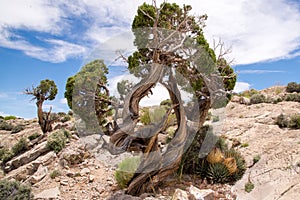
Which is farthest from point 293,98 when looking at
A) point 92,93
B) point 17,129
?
point 17,129

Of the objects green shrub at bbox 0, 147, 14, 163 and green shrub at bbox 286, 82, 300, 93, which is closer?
green shrub at bbox 0, 147, 14, 163

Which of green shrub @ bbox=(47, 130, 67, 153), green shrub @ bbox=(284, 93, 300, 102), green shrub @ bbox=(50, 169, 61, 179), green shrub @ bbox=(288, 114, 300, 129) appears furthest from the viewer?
green shrub @ bbox=(284, 93, 300, 102)

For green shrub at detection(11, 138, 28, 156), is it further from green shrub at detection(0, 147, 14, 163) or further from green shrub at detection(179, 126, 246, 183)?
green shrub at detection(179, 126, 246, 183)

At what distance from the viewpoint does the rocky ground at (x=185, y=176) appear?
287 inches

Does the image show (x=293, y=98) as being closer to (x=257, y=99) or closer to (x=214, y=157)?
(x=257, y=99)

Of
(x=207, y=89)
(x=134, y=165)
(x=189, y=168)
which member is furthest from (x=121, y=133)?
(x=207, y=89)

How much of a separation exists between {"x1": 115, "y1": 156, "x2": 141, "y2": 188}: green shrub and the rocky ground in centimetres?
34

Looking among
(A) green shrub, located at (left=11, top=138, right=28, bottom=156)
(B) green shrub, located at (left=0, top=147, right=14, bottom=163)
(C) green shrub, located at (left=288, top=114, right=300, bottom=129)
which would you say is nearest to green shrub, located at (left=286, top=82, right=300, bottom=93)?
(C) green shrub, located at (left=288, top=114, right=300, bottom=129)

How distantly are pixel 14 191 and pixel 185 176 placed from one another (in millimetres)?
5285

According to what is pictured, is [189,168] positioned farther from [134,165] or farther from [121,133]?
[121,133]

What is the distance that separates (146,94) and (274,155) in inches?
206

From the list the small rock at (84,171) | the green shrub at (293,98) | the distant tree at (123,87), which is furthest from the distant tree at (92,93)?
the green shrub at (293,98)

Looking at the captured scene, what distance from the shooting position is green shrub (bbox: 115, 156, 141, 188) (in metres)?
7.82

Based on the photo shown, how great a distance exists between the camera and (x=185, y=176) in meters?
8.41
